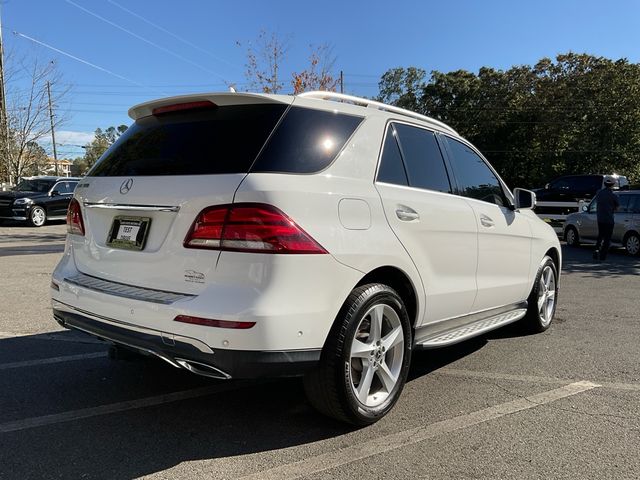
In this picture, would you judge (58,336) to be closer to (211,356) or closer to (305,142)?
(211,356)

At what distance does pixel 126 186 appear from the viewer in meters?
3.20

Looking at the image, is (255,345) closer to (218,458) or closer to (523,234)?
(218,458)

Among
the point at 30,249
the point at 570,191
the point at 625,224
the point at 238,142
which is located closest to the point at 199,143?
the point at 238,142

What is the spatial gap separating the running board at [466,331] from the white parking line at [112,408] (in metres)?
1.32

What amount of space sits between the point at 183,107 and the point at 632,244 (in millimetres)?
13191

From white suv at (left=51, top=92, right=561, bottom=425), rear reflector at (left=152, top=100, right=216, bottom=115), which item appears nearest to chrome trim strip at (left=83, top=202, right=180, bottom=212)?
white suv at (left=51, top=92, right=561, bottom=425)

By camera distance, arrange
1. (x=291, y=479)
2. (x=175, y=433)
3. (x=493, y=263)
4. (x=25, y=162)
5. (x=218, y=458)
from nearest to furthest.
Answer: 1. (x=291, y=479)
2. (x=218, y=458)
3. (x=175, y=433)
4. (x=493, y=263)
5. (x=25, y=162)

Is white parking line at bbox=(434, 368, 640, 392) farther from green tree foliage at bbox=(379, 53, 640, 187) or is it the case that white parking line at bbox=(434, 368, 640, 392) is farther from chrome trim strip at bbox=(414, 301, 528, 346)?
green tree foliage at bbox=(379, 53, 640, 187)

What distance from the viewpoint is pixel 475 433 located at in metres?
3.24

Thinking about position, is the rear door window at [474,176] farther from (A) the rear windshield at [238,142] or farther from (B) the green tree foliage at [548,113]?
(B) the green tree foliage at [548,113]

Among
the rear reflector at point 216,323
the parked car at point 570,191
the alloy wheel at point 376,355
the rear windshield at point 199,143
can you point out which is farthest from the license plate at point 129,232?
the parked car at point 570,191

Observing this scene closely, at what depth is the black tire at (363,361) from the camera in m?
2.99

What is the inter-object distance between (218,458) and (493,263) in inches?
109

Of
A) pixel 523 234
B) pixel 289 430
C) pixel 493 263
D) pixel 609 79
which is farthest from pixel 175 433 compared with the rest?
pixel 609 79
